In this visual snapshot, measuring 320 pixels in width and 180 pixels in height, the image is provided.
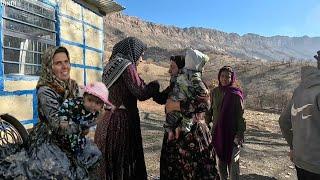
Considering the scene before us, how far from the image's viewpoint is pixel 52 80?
2.65 metres

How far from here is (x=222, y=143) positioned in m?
4.69

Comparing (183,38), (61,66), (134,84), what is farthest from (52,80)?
(183,38)

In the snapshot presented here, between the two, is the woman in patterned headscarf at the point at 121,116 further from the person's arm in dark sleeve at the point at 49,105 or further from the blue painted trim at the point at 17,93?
the blue painted trim at the point at 17,93

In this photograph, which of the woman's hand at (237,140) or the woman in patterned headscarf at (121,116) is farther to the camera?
the woman's hand at (237,140)

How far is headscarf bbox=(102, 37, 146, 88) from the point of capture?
336 cm

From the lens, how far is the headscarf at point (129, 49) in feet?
11.3

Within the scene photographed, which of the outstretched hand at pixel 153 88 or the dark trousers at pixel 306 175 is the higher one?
the outstretched hand at pixel 153 88

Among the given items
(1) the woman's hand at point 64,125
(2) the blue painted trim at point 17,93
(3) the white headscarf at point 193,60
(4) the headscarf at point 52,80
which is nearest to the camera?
(1) the woman's hand at point 64,125

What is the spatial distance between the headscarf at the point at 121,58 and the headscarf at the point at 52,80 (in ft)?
2.11

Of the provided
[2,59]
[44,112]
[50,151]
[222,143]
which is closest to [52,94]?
[44,112]

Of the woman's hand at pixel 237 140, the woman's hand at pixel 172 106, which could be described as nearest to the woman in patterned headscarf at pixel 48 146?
the woman's hand at pixel 172 106

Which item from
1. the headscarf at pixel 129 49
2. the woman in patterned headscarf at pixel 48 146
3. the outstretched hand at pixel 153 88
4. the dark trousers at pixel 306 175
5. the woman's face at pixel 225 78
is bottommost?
the dark trousers at pixel 306 175

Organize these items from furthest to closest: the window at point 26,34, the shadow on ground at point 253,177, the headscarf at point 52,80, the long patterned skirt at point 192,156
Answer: the shadow on ground at point 253,177 → the window at point 26,34 → the long patterned skirt at point 192,156 → the headscarf at point 52,80

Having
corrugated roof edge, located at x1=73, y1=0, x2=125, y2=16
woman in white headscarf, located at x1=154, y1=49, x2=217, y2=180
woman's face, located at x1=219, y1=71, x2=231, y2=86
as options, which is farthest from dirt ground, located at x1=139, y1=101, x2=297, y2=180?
corrugated roof edge, located at x1=73, y1=0, x2=125, y2=16
